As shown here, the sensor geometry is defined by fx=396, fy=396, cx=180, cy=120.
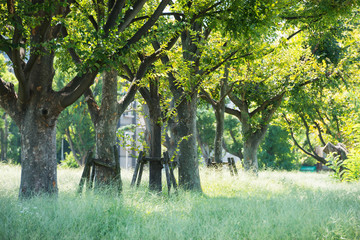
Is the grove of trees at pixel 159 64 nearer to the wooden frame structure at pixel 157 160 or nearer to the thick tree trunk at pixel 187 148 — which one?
the thick tree trunk at pixel 187 148

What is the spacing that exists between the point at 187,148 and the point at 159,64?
2.77 m

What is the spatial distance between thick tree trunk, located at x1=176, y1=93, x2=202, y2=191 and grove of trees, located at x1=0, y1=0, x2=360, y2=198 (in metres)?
0.03

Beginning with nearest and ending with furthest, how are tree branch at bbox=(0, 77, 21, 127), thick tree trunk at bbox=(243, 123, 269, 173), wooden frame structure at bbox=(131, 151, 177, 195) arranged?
tree branch at bbox=(0, 77, 21, 127) → wooden frame structure at bbox=(131, 151, 177, 195) → thick tree trunk at bbox=(243, 123, 269, 173)

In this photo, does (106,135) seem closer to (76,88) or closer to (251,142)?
(76,88)

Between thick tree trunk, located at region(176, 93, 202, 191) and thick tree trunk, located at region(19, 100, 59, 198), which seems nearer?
thick tree trunk, located at region(19, 100, 59, 198)

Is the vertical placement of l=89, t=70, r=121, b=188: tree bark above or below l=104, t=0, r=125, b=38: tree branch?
below

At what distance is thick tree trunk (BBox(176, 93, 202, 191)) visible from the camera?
1216cm

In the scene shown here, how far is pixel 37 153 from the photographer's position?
29.1 feet

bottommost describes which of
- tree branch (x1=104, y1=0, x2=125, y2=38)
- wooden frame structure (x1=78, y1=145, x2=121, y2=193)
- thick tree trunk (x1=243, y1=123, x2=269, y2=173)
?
wooden frame structure (x1=78, y1=145, x2=121, y2=193)

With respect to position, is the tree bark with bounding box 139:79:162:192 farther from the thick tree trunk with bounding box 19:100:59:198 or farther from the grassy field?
the thick tree trunk with bounding box 19:100:59:198

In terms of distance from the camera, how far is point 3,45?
789 centimetres

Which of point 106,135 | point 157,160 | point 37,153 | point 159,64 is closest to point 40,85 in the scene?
point 37,153

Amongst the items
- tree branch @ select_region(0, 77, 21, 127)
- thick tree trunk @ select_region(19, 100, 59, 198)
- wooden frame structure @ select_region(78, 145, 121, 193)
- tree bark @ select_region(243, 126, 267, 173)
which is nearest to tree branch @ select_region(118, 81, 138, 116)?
wooden frame structure @ select_region(78, 145, 121, 193)

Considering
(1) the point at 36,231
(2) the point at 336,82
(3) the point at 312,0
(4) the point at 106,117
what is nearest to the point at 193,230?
(1) the point at 36,231
